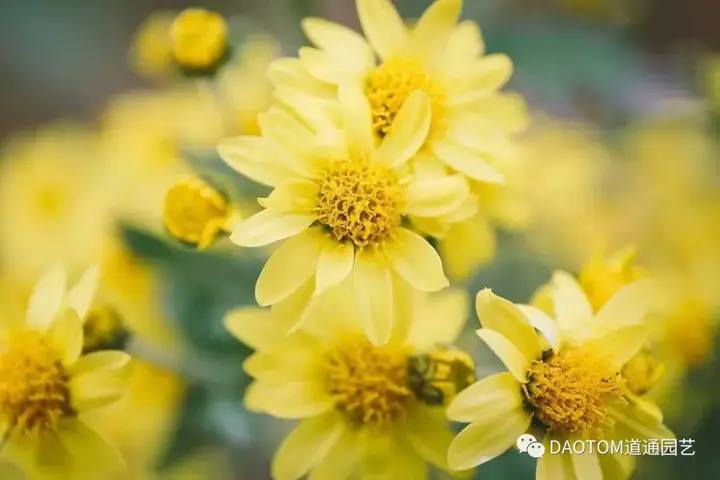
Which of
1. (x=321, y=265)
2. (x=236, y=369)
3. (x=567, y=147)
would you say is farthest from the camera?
(x=567, y=147)

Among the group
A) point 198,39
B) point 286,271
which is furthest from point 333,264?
point 198,39

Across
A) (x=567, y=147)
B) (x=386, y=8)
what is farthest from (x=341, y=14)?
(x=567, y=147)

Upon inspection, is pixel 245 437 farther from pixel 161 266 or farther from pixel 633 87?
pixel 633 87

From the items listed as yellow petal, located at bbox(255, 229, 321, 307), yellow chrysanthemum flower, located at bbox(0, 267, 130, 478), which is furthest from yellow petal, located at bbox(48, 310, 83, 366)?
yellow petal, located at bbox(255, 229, 321, 307)

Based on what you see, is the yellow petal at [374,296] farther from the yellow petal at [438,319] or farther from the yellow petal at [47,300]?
the yellow petal at [47,300]

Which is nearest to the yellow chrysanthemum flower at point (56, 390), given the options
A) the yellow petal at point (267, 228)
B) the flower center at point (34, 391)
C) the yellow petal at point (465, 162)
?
the flower center at point (34, 391)

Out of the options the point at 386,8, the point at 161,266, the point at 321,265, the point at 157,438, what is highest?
the point at 386,8
